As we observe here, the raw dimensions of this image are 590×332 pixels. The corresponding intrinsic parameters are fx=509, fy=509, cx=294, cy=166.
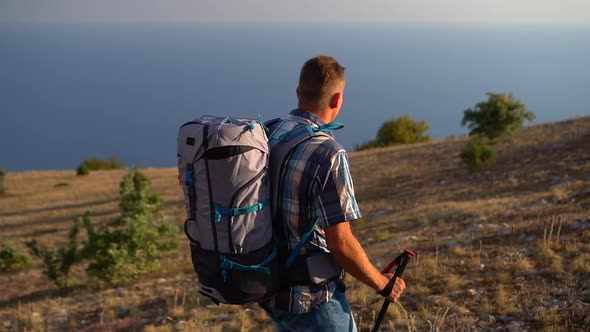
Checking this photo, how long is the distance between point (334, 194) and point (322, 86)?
0.61m

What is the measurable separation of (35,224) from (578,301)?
80.8ft

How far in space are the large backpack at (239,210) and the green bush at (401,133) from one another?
154ft

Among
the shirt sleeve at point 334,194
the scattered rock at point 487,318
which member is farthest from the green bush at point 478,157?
the shirt sleeve at point 334,194

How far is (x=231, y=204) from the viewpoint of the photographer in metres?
2.63

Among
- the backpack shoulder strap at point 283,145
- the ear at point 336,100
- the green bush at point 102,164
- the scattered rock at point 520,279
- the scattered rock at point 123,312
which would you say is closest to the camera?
the backpack shoulder strap at point 283,145

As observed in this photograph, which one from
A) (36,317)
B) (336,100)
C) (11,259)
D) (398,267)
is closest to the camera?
(336,100)

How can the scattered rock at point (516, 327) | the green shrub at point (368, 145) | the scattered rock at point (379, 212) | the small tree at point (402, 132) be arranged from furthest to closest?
1. the green shrub at point (368, 145)
2. the small tree at point (402, 132)
3. the scattered rock at point (379, 212)
4. the scattered rock at point (516, 327)

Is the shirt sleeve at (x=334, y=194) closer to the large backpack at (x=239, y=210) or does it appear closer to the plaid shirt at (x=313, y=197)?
the plaid shirt at (x=313, y=197)

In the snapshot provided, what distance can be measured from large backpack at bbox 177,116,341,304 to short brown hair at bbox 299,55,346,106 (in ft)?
0.60

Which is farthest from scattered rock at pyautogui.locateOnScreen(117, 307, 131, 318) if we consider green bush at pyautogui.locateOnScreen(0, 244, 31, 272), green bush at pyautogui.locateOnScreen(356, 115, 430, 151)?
green bush at pyautogui.locateOnScreen(356, 115, 430, 151)

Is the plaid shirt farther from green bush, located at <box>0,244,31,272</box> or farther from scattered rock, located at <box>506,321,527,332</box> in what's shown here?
green bush, located at <box>0,244,31,272</box>

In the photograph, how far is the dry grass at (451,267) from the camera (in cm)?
582

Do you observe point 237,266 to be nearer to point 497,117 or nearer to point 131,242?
point 131,242

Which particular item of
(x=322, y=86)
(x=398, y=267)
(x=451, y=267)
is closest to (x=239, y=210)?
(x=322, y=86)
